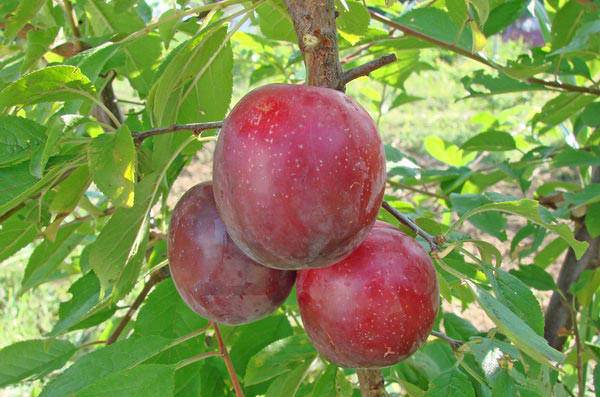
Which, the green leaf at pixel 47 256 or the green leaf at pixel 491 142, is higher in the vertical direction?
the green leaf at pixel 47 256

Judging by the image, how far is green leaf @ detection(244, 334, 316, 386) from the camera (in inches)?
47.7

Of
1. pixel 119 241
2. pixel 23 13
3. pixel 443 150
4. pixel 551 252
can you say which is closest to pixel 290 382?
pixel 119 241

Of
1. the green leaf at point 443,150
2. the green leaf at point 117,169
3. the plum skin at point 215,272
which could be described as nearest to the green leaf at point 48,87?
the green leaf at point 117,169

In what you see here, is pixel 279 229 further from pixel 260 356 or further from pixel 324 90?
pixel 260 356

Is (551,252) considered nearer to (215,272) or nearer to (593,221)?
(593,221)

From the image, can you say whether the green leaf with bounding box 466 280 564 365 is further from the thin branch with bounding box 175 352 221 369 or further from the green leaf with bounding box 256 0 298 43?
the green leaf with bounding box 256 0 298 43

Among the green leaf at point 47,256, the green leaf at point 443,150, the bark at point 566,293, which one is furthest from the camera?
the green leaf at point 443,150

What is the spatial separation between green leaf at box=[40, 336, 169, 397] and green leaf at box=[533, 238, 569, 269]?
1371 millimetres

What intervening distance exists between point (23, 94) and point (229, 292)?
0.38 metres

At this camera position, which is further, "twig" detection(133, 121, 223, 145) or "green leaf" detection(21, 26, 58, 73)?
"green leaf" detection(21, 26, 58, 73)

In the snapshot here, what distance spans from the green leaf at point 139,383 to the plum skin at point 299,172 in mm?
342

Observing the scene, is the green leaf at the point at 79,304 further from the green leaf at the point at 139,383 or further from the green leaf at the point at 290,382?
the green leaf at the point at 290,382

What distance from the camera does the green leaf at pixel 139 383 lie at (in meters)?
0.96

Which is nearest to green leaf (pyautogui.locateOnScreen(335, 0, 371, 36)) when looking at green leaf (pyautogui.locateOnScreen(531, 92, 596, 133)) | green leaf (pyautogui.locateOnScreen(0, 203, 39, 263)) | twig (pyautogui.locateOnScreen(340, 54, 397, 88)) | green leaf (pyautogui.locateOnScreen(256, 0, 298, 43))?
green leaf (pyautogui.locateOnScreen(256, 0, 298, 43))
